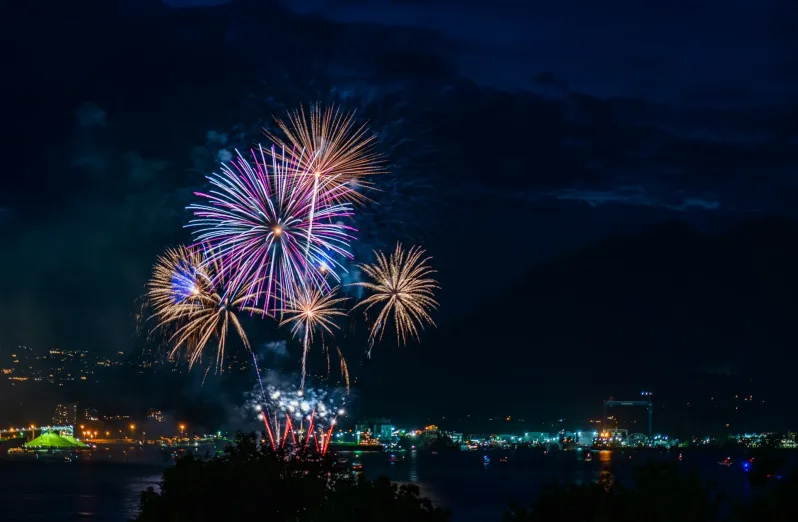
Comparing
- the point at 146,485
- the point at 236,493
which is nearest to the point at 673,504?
the point at 236,493

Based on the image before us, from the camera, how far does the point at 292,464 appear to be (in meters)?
35.8

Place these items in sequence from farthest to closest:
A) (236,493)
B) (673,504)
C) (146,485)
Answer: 1. (146,485)
2. (236,493)
3. (673,504)

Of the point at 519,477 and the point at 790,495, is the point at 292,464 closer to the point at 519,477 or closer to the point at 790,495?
the point at 790,495

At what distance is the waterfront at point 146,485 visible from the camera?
94.9 meters

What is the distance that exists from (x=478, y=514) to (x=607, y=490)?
72941 mm

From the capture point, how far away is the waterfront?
94938 mm

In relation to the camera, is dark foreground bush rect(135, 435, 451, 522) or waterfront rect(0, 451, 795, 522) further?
waterfront rect(0, 451, 795, 522)

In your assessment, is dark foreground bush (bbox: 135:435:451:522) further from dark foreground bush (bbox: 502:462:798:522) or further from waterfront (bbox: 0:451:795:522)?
waterfront (bbox: 0:451:795:522)

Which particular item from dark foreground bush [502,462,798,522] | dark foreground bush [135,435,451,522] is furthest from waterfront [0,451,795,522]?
dark foreground bush [502,462,798,522]

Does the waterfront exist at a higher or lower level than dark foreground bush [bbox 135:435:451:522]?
lower

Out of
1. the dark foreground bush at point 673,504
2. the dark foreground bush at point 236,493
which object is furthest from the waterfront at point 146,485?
the dark foreground bush at point 673,504

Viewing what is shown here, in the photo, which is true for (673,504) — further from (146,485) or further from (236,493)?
(146,485)

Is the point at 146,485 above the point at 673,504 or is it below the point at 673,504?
below

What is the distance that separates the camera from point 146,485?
123 meters
